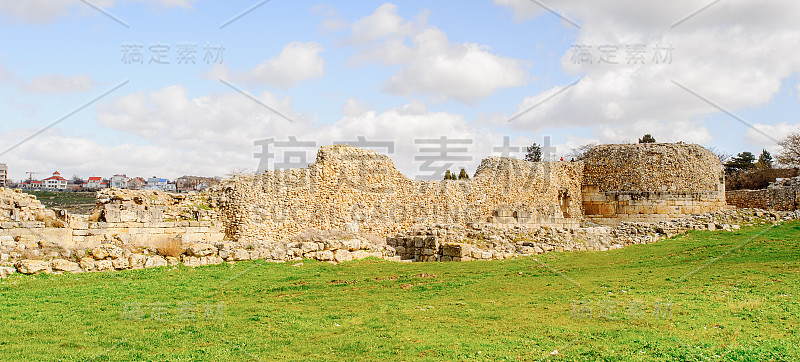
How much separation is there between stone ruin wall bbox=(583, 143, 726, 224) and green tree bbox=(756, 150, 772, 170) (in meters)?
21.2

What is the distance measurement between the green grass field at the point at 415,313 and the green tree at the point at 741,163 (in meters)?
49.1

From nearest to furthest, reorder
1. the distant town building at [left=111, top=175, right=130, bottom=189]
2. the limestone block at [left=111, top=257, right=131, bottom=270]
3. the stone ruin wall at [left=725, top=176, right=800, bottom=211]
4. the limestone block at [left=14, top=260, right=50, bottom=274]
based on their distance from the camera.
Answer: the limestone block at [left=14, top=260, right=50, bottom=274] < the limestone block at [left=111, top=257, right=131, bottom=270] < the stone ruin wall at [left=725, top=176, right=800, bottom=211] < the distant town building at [left=111, top=175, right=130, bottom=189]

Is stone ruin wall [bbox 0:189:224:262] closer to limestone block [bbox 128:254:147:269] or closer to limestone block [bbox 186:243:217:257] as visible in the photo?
limestone block [bbox 186:243:217:257]

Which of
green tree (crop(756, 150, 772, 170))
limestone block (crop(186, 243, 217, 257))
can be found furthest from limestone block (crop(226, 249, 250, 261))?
green tree (crop(756, 150, 772, 170))

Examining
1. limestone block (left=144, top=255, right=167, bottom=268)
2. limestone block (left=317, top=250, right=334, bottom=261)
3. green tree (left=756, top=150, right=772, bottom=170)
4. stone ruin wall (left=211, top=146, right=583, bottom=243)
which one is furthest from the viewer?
green tree (left=756, top=150, right=772, bottom=170)

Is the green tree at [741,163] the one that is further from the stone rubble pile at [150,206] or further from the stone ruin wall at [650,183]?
the stone rubble pile at [150,206]

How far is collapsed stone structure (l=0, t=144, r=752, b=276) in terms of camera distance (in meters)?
15.4

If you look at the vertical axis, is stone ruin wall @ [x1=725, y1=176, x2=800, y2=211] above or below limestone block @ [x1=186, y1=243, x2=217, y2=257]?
above

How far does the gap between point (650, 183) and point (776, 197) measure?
6.45 m

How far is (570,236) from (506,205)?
988 centimetres

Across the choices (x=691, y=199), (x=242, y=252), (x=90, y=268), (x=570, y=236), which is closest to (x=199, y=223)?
(x=242, y=252)

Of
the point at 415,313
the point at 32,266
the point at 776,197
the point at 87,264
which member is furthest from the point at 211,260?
the point at 776,197

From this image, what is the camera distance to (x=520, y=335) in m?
7.29

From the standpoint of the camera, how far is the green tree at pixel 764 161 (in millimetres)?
49625
